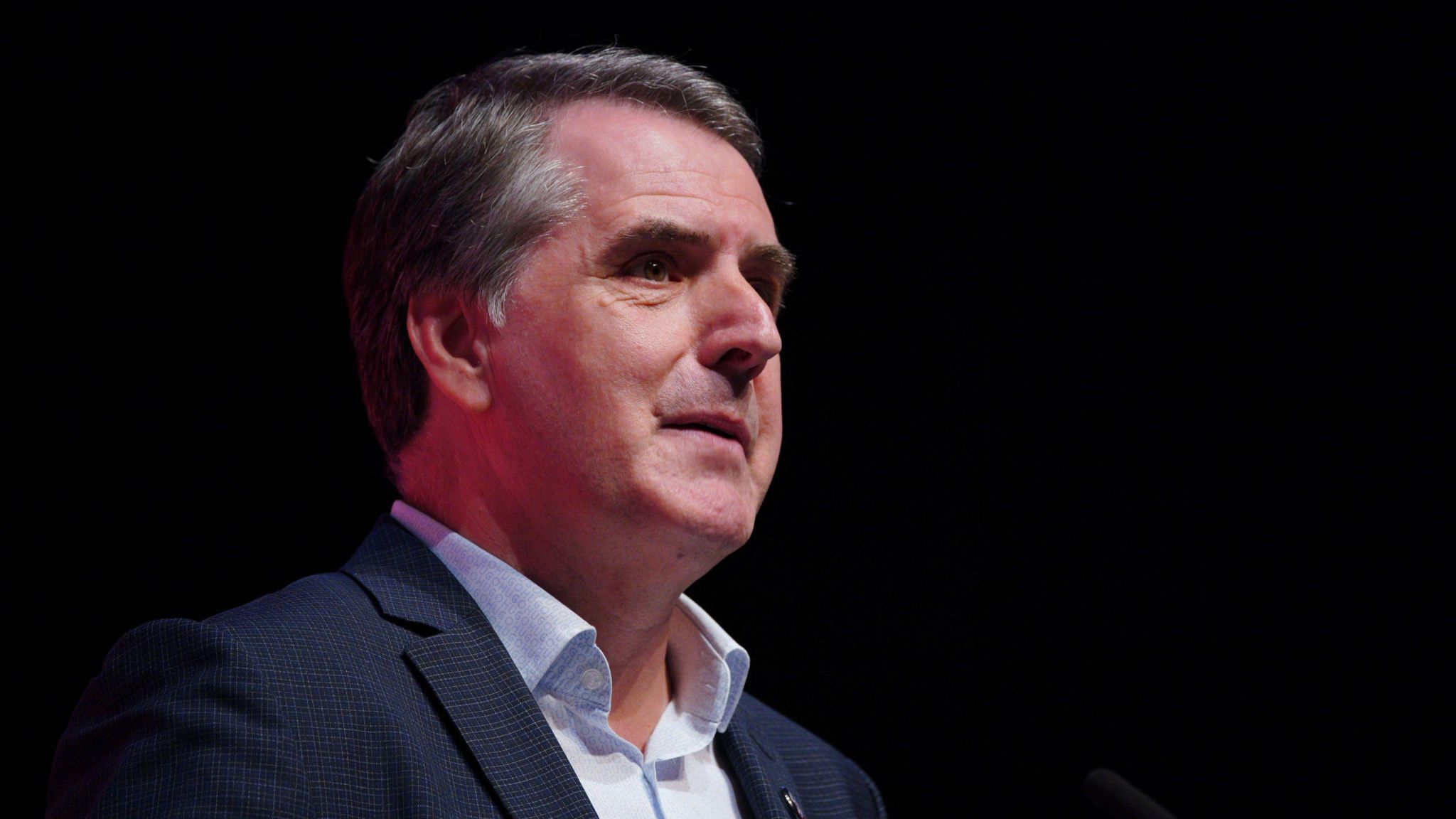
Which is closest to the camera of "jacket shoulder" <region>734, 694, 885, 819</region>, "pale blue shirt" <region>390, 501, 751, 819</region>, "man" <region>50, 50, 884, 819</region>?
"man" <region>50, 50, 884, 819</region>

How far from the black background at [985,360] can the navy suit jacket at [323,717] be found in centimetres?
78

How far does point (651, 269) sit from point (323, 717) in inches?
31.4

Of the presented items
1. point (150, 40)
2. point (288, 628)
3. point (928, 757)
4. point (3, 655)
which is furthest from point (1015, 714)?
point (150, 40)

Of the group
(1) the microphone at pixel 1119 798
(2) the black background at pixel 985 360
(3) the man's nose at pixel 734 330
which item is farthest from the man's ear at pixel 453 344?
(1) the microphone at pixel 1119 798

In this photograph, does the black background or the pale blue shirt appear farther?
the black background

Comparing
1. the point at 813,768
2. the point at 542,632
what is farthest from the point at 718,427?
the point at 813,768

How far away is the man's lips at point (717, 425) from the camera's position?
5.67 feet

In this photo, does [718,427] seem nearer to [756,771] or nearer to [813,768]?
[756,771]

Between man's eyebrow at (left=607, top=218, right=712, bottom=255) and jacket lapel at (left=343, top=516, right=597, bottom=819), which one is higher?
man's eyebrow at (left=607, top=218, right=712, bottom=255)

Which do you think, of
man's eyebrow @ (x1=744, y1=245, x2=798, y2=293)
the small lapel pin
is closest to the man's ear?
man's eyebrow @ (x1=744, y1=245, x2=798, y2=293)

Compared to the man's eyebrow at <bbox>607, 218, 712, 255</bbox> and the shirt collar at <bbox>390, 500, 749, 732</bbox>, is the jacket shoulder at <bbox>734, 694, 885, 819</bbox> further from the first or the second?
the man's eyebrow at <bbox>607, 218, 712, 255</bbox>

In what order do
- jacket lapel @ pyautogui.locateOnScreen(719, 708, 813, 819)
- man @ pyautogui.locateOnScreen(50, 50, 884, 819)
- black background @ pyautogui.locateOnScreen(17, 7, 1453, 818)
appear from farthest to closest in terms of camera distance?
black background @ pyautogui.locateOnScreen(17, 7, 1453, 818) → jacket lapel @ pyautogui.locateOnScreen(719, 708, 813, 819) → man @ pyautogui.locateOnScreen(50, 50, 884, 819)

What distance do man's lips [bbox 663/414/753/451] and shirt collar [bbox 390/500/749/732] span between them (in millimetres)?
310

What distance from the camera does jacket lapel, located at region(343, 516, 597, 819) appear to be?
4.85 feet
